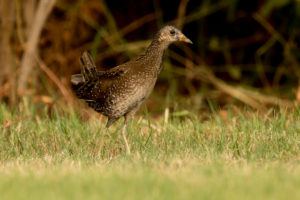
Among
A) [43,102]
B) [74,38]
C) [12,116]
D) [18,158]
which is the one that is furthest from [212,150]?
[74,38]

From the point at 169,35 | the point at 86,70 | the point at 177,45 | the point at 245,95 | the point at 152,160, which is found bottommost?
the point at 245,95

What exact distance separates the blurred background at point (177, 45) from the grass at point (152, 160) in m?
1.31

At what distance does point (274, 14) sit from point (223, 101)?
1623mm

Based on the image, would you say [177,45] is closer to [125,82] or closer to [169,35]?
[169,35]

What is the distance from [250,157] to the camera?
556 centimetres

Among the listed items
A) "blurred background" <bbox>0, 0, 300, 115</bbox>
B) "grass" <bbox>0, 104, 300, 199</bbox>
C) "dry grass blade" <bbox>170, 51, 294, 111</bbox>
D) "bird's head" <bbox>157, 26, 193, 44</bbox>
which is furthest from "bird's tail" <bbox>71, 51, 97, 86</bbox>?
"dry grass blade" <bbox>170, 51, 294, 111</bbox>

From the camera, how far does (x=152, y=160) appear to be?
17.5 feet

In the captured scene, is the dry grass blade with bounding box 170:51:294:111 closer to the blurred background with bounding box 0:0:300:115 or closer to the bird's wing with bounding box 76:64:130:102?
the blurred background with bounding box 0:0:300:115

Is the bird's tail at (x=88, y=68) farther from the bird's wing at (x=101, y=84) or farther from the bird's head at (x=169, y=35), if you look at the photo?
the bird's head at (x=169, y=35)

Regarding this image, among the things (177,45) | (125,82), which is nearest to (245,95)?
(177,45)

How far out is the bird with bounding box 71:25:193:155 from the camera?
6.25m

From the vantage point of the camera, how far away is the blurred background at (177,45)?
9.05 meters

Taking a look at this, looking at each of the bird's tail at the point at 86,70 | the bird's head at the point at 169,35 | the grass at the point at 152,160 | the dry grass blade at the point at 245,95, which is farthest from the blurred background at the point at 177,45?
the bird's head at the point at 169,35

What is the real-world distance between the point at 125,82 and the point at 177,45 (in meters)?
4.67
